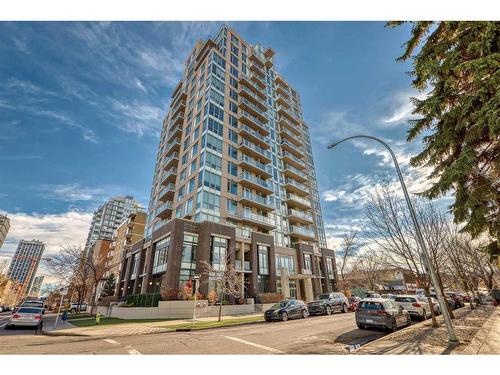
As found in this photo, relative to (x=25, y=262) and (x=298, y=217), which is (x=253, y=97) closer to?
(x=298, y=217)

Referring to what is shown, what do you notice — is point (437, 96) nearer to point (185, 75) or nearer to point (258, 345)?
point (258, 345)

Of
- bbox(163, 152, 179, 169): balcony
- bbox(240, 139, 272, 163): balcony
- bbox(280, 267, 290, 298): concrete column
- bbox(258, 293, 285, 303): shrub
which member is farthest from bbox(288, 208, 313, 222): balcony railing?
bbox(163, 152, 179, 169): balcony

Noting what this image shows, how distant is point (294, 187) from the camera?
150 feet

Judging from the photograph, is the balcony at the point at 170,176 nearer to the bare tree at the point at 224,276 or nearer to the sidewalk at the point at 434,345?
the bare tree at the point at 224,276

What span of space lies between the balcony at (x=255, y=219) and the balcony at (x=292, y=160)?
1439 centimetres

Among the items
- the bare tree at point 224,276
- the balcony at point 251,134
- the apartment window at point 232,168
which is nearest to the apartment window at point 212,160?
the apartment window at point 232,168

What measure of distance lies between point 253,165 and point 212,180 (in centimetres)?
789

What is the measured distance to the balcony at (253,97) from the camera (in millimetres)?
41844

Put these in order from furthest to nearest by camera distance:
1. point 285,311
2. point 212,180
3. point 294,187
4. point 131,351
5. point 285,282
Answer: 1. point 294,187
2. point 285,282
3. point 212,180
4. point 285,311
5. point 131,351

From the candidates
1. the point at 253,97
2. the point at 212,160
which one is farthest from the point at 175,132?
the point at 253,97

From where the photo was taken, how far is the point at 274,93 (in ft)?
176

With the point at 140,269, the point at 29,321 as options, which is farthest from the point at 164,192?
the point at 29,321

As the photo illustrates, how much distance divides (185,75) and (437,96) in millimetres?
46989

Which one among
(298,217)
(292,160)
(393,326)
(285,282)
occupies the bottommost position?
(393,326)
